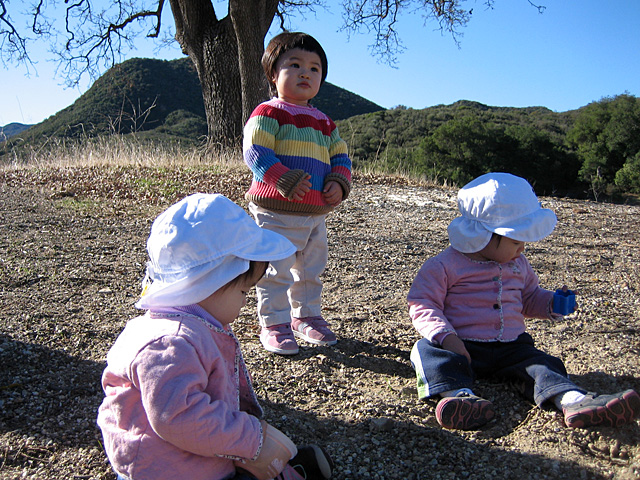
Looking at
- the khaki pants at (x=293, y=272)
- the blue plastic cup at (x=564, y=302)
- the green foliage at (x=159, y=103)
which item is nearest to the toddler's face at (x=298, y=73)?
the khaki pants at (x=293, y=272)

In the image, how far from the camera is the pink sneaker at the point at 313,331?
2768 millimetres

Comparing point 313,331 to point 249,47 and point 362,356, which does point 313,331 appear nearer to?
Answer: point 362,356

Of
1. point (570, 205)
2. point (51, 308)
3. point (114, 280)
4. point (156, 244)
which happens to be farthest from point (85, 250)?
point (570, 205)

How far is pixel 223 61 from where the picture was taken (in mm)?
9133

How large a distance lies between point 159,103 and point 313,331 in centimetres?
3370

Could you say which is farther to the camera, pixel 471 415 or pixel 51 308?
pixel 51 308

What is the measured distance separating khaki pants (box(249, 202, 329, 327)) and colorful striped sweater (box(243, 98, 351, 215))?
66 mm

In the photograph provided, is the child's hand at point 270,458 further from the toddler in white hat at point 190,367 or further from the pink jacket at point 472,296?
the pink jacket at point 472,296

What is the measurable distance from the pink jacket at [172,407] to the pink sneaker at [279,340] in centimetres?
117

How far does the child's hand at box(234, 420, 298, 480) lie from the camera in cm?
142

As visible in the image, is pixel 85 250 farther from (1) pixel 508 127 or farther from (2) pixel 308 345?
(1) pixel 508 127

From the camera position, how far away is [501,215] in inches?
88.4

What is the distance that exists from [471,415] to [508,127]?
29553 mm

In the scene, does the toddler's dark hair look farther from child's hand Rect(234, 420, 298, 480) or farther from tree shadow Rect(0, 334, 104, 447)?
child's hand Rect(234, 420, 298, 480)
